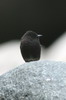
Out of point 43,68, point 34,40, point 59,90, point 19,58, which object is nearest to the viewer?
point 59,90

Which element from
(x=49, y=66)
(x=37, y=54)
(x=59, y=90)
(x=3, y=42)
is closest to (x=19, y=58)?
(x=3, y=42)

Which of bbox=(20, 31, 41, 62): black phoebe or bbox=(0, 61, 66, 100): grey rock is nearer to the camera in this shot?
bbox=(0, 61, 66, 100): grey rock

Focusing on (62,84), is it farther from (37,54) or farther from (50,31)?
(50,31)

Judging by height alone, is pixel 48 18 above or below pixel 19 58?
above

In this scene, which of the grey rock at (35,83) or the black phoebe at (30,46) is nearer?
the grey rock at (35,83)

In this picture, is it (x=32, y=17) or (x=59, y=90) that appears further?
(x=32, y=17)

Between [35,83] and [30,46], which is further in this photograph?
[30,46]

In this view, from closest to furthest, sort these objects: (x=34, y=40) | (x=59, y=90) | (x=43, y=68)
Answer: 1. (x=59, y=90)
2. (x=43, y=68)
3. (x=34, y=40)
